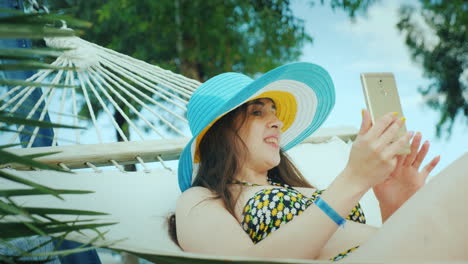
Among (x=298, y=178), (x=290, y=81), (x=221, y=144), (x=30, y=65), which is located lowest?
(x=298, y=178)

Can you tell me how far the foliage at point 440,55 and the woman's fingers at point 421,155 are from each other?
284 inches

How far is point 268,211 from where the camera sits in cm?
125

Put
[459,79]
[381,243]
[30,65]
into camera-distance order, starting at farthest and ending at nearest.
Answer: [459,79] → [381,243] → [30,65]

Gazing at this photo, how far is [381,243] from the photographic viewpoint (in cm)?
94

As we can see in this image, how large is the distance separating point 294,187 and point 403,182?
1.34 feet

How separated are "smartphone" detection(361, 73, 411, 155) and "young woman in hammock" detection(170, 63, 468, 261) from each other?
103 millimetres

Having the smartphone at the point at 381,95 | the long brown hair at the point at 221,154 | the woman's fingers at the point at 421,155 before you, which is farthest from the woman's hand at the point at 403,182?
the long brown hair at the point at 221,154

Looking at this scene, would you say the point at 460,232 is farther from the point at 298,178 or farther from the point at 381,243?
Result: the point at 298,178

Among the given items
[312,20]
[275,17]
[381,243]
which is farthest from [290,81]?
[312,20]

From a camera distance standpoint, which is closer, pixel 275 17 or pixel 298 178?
pixel 298 178

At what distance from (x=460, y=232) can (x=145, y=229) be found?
32.1 inches

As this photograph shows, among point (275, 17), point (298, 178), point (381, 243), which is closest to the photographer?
point (381, 243)

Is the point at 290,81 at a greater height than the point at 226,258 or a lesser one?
greater

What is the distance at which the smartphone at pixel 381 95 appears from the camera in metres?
1.16
